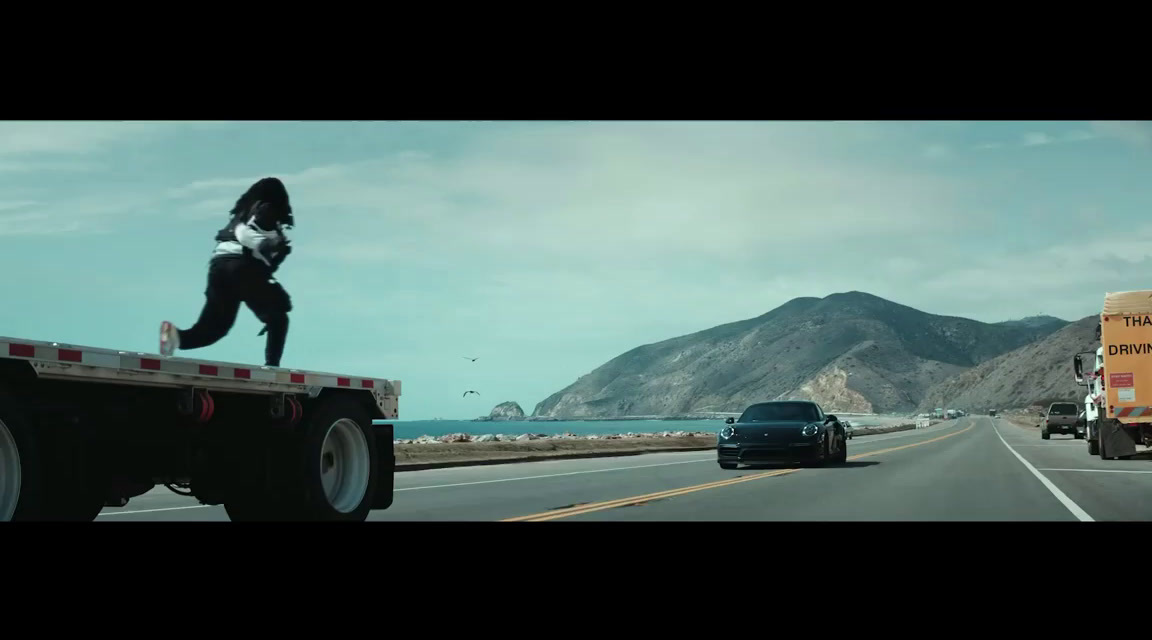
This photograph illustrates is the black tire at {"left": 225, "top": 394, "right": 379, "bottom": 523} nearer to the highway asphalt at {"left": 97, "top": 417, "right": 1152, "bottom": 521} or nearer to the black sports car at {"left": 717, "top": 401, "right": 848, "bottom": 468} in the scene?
the highway asphalt at {"left": 97, "top": 417, "right": 1152, "bottom": 521}

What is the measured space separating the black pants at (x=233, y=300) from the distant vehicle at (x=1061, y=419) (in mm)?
53272

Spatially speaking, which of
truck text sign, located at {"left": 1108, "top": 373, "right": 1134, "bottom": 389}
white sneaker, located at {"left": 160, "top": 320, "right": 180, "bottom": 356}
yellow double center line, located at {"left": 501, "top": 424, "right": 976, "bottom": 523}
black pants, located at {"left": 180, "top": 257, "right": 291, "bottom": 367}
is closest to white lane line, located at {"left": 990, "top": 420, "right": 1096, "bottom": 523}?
truck text sign, located at {"left": 1108, "top": 373, "right": 1134, "bottom": 389}

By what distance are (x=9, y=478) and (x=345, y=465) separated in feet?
15.9

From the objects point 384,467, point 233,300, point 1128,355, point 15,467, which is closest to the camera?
point 15,467

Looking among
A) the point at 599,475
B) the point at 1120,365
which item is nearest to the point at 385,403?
the point at 599,475

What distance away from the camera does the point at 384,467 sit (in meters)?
13.9

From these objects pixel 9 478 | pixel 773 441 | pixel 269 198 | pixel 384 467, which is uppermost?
pixel 269 198

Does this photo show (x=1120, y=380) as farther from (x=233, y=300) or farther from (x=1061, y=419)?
(x=1061, y=419)

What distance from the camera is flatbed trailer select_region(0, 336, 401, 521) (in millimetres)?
8961

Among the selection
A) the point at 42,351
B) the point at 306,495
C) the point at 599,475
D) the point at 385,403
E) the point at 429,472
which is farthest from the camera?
the point at 429,472

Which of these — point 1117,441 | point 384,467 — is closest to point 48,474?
point 384,467

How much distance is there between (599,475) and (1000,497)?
9.25 m
